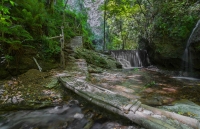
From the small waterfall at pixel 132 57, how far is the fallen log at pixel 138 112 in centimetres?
1034

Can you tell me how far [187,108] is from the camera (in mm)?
3326

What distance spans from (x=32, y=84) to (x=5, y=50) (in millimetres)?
1557

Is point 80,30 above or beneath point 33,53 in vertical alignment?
above

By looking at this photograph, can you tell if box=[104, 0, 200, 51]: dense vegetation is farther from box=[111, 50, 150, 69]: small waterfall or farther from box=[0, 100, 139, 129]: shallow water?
box=[0, 100, 139, 129]: shallow water

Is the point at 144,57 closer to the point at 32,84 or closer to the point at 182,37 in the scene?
the point at 182,37

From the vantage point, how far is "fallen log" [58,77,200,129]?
2330 mm

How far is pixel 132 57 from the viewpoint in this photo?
1416 centimetres

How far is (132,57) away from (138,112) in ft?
38.9

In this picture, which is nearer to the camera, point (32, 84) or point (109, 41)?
point (32, 84)

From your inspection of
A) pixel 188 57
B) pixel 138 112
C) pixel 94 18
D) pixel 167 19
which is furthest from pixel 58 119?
pixel 94 18

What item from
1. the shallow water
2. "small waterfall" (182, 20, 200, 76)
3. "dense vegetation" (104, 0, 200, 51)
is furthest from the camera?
"dense vegetation" (104, 0, 200, 51)

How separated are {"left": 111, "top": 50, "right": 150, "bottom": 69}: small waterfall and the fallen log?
10.3 meters

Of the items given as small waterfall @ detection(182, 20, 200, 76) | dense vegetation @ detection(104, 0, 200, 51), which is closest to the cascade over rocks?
dense vegetation @ detection(104, 0, 200, 51)

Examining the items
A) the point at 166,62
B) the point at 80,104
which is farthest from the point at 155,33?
the point at 80,104
